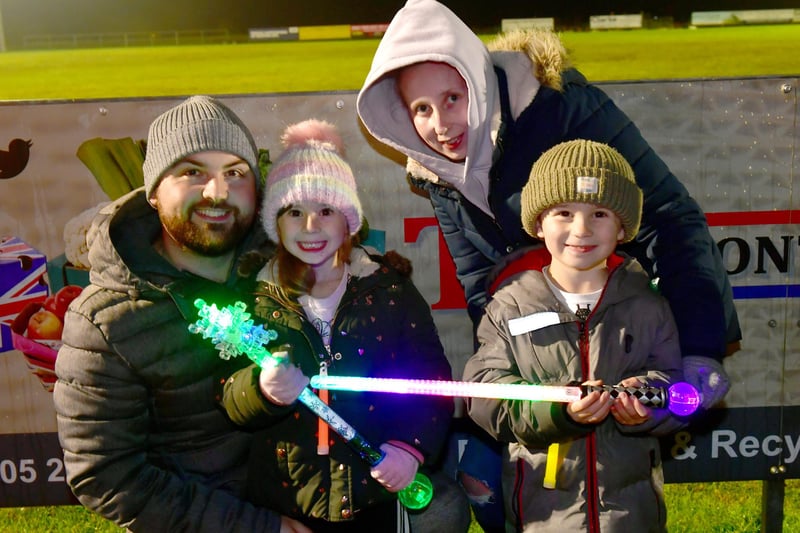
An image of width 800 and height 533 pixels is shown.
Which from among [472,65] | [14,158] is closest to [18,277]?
[14,158]

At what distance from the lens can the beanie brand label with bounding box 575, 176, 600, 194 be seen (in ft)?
7.25

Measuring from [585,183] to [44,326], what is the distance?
2.46 m

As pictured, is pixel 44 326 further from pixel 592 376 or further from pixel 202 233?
pixel 592 376

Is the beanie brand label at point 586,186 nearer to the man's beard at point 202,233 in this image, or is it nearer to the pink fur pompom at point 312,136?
the pink fur pompom at point 312,136

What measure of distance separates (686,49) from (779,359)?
38499 millimetres

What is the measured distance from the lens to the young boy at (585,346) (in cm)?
224

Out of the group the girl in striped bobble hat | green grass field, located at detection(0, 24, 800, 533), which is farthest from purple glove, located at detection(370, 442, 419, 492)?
green grass field, located at detection(0, 24, 800, 533)

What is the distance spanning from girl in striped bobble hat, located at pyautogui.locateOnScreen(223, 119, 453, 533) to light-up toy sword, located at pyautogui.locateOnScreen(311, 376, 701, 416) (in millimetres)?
185

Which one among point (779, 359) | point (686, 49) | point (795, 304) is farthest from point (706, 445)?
point (686, 49)

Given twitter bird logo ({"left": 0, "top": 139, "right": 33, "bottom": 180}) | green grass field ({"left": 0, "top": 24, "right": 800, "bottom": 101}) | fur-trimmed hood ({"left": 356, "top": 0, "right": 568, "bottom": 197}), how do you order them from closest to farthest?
fur-trimmed hood ({"left": 356, "top": 0, "right": 568, "bottom": 197})
twitter bird logo ({"left": 0, "top": 139, "right": 33, "bottom": 180})
green grass field ({"left": 0, "top": 24, "right": 800, "bottom": 101})

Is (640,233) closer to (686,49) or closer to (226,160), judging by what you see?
(226,160)

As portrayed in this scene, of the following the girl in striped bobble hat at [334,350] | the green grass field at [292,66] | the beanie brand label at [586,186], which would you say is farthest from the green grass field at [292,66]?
the beanie brand label at [586,186]

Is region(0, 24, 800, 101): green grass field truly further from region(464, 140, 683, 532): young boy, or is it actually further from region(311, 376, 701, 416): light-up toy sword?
region(311, 376, 701, 416): light-up toy sword

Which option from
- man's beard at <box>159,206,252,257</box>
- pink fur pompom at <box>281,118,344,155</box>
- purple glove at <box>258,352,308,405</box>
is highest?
pink fur pompom at <box>281,118,344,155</box>
